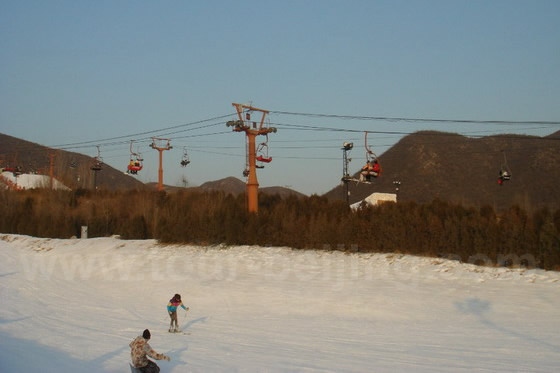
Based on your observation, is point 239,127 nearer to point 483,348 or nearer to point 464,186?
point 483,348

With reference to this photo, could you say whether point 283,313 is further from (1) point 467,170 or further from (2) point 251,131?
(1) point 467,170

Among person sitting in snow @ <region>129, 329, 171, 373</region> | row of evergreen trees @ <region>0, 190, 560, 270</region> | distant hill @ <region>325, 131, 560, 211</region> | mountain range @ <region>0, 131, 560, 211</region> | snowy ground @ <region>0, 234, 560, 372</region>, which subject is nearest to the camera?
person sitting in snow @ <region>129, 329, 171, 373</region>

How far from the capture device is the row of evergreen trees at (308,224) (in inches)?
955

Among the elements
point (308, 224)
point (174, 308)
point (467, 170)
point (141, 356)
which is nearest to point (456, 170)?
point (467, 170)

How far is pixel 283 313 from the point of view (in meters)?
18.7

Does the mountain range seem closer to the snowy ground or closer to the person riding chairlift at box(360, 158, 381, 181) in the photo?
the snowy ground

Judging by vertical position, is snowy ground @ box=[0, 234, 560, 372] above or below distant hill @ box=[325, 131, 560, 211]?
below

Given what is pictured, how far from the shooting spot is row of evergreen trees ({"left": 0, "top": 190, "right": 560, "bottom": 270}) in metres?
24.3

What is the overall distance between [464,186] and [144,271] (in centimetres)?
8331

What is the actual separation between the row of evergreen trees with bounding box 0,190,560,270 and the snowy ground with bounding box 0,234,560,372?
139cm

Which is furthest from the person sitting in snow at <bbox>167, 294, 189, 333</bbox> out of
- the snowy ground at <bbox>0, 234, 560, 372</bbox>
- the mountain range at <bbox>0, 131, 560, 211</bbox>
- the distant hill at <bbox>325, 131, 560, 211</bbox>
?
the distant hill at <bbox>325, 131, 560, 211</bbox>

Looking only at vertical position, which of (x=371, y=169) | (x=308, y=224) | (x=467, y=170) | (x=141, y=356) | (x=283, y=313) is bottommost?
(x=283, y=313)

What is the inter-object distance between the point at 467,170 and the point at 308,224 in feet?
276

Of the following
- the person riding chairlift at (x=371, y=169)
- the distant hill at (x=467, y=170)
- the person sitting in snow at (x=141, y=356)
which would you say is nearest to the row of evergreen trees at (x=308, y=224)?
the person riding chairlift at (x=371, y=169)
